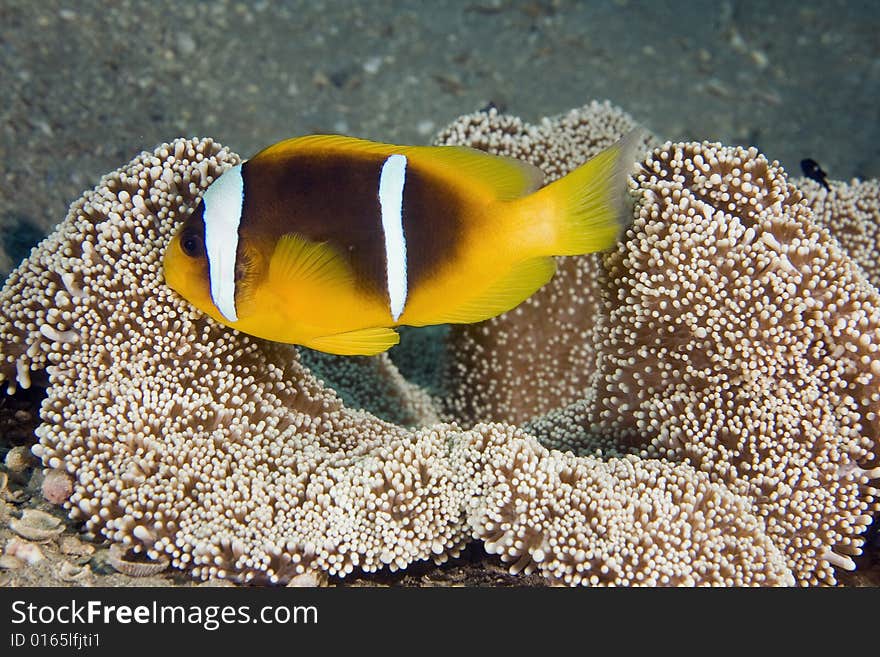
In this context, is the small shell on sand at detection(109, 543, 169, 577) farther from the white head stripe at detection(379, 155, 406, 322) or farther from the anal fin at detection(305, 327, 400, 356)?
the white head stripe at detection(379, 155, 406, 322)

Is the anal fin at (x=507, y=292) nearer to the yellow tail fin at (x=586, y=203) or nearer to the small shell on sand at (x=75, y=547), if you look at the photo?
the yellow tail fin at (x=586, y=203)

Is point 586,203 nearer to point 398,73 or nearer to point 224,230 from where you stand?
point 224,230

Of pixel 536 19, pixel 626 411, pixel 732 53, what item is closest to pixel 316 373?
pixel 626 411

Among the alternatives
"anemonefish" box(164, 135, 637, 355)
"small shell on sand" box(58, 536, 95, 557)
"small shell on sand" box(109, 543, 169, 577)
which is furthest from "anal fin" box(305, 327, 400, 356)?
"small shell on sand" box(58, 536, 95, 557)

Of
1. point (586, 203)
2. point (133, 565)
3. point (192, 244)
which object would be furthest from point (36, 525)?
point (586, 203)

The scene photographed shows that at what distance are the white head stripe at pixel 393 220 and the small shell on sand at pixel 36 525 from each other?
0.94m

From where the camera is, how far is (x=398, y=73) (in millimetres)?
4609

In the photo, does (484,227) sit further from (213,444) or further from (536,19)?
(536,19)

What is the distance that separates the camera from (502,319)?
9.07 ft

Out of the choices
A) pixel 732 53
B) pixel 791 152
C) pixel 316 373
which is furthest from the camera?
pixel 732 53

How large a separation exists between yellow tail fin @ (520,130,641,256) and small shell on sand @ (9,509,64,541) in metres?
1.26

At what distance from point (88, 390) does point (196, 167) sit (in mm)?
610

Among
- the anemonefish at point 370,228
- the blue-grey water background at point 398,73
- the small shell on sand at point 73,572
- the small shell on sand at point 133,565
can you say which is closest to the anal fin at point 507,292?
the anemonefish at point 370,228

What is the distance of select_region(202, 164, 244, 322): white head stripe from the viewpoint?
1547mm
